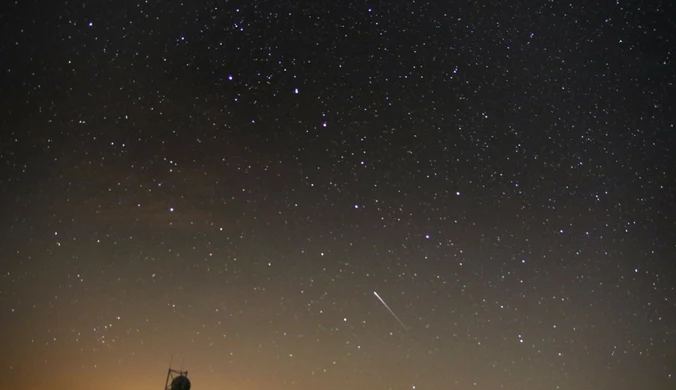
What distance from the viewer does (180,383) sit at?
16.3 meters

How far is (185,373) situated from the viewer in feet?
53.8

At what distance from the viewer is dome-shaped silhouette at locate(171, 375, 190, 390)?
53.2 ft

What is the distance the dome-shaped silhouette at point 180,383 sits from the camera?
16203mm
